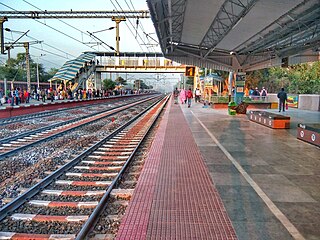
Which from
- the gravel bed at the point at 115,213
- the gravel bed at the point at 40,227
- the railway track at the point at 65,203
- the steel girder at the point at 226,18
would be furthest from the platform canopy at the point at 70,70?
the gravel bed at the point at 40,227

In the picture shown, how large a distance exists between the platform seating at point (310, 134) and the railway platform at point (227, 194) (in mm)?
337

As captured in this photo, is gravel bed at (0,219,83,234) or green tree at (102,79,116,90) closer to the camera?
gravel bed at (0,219,83,234)

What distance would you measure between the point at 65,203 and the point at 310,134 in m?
7.82

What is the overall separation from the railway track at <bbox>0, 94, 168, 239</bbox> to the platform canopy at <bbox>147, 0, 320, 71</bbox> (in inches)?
260

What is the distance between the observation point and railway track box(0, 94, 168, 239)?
409 centimetres

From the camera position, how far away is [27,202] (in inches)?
201

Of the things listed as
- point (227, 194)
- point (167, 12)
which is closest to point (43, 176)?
point (227, 194)

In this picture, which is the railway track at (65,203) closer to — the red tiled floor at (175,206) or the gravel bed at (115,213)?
the gravel bed at (115,213)

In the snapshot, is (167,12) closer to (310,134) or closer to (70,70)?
(310,134)

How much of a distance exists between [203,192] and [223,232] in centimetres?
137

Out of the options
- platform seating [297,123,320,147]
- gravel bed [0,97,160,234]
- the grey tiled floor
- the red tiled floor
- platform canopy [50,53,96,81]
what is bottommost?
gravel bed [0,97,160,234]

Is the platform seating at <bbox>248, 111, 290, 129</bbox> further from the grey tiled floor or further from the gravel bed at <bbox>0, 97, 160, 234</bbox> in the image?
the gravel bed at <bbox>0, 97, 160, 234</bbox>

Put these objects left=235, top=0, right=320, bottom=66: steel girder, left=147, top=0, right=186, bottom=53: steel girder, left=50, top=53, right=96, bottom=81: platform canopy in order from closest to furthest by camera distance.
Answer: left=147, top=0, right=186, bottom=53: steel girder → left=235, top=0, right=320, bottom=66: steel girder → left=50, top=53, right=96, bottom=81: platform canopy

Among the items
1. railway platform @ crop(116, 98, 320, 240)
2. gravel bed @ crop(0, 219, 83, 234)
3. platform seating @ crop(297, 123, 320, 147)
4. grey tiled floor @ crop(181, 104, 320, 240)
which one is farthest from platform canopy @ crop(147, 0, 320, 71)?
gravel bed @ crop(0, 219, 83, 234)
